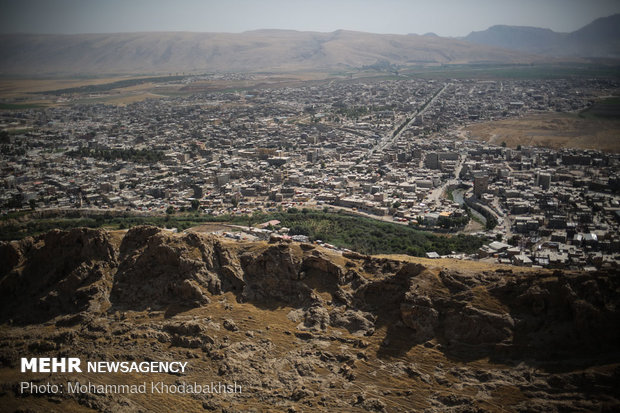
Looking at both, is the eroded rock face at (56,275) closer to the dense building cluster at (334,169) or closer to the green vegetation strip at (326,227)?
the green vegetation strip at (326,227)

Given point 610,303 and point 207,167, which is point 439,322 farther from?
point 207,167

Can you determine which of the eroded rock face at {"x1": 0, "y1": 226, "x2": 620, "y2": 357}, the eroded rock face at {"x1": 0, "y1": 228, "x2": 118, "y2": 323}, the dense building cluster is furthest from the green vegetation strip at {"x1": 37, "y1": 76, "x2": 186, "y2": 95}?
the eroded rock face at {"x1": 0, "y1": 226, "x2": 620, "y2": 357}

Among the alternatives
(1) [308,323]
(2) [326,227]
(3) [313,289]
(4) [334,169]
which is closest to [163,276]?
(3) [313,289]

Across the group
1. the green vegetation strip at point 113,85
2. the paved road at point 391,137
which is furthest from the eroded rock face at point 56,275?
the green vegetation strip at point 113,85

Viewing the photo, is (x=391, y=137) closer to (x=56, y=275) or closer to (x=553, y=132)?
→ (x=553, y=132)

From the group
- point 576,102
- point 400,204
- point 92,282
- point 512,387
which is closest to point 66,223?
point 92,282

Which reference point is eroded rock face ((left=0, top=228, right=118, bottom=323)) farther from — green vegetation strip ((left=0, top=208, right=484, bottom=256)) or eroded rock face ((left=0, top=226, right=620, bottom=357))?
green vegetation strip ((left=0, top=208, right=484, bottom=256))

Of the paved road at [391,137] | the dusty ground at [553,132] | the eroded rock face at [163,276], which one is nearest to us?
the eroded rock face at [163,276]
